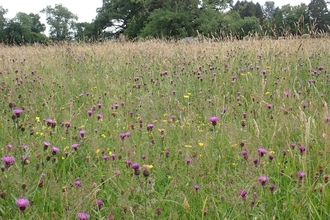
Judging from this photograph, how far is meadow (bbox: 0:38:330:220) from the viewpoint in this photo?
1.60m

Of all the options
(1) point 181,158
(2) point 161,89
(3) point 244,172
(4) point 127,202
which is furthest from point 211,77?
(4) point 127,202

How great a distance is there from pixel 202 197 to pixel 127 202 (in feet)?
1.23

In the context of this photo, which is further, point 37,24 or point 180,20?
point 37,24

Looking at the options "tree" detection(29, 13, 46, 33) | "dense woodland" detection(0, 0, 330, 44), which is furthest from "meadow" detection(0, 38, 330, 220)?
"tree" detection(29, 13, 46, 33)

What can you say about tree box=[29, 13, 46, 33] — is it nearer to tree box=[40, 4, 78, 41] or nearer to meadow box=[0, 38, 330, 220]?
tree box=[40, 4, 78, 41]

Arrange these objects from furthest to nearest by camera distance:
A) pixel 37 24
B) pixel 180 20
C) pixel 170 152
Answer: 1. pixel 37 24
2. pixel 180 20
3. pixel 170 152

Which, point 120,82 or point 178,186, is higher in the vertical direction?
point 120,82

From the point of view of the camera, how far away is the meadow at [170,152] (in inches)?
62.9

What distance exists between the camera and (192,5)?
88.5 feet

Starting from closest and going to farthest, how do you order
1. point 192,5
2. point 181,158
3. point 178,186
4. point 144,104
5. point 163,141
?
point 178,186 → point 181,158 → point 163,141 → point 144,104 → point 192,5

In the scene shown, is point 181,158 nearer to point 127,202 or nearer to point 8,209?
point 127,202

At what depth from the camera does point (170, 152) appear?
2.29 metres

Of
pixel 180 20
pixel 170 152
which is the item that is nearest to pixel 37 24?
pixel 180 20

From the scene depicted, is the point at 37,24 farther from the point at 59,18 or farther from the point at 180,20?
the point at 180,20
